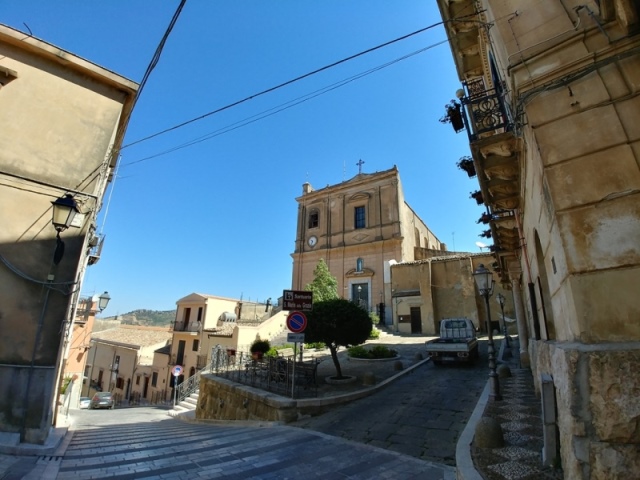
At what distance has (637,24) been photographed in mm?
3309

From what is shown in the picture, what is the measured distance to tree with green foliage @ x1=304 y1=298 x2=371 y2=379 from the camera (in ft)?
35.5

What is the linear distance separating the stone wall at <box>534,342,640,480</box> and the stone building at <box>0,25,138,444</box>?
7318 millimetres

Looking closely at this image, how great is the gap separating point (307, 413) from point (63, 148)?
8.17 meters

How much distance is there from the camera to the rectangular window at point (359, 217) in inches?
1280

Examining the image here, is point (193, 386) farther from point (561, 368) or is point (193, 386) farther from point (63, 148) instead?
point (561, 368)

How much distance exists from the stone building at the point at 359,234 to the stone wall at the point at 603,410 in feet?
80.2

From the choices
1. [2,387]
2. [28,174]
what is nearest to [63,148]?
[28,174]

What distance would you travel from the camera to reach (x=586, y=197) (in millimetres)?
3287

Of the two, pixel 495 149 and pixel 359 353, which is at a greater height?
pixel 495 149

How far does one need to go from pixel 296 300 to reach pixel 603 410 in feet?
21.9

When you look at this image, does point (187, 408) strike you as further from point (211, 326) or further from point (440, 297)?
point (440, 297)

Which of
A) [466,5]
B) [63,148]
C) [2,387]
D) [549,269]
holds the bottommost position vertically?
[2,387]

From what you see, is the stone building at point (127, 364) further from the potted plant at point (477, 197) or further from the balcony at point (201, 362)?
the potted plant at point (477, 197)

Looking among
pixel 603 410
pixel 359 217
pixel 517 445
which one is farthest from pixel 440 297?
pixel 603 410
